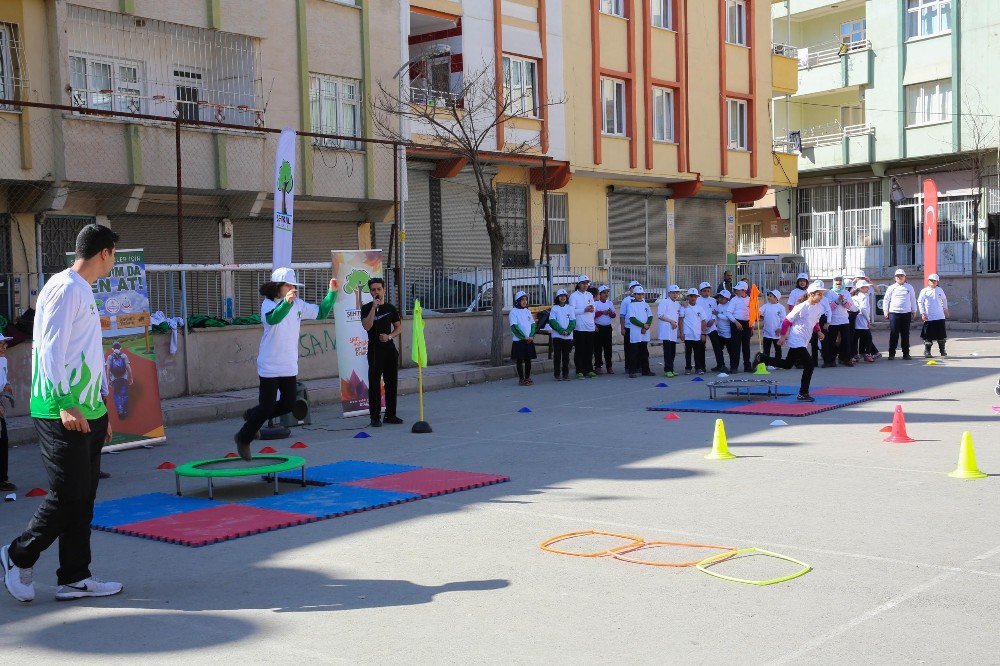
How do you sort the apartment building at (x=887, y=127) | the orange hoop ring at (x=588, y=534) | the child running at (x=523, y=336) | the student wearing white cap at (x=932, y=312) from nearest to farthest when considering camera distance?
the orange hoop ring at (x=588, y=534) < the child running at (x=523, y=336) < the student wearing white cap at (x=932, y=312) < the apartment building at (x=887, y=127)

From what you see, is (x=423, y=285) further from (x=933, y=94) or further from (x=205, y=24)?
(x=933, y=94)

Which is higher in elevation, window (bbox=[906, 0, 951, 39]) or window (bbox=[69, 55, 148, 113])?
window (bbox=[906, 0, 951, 39])

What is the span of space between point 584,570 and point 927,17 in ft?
129

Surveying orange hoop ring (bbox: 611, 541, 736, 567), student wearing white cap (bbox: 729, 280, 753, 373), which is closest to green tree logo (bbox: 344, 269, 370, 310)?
student wearing white cap (bbox: 729, 280, 753, 373)

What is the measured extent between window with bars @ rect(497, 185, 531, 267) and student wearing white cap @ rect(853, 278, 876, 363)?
9536 mm

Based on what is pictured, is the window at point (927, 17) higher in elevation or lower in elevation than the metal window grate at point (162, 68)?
higher

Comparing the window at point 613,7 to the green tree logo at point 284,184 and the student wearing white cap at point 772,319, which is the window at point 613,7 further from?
the green tree logo at point 284,184

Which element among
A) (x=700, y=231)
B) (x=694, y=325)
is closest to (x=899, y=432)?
(x=694, y=325)

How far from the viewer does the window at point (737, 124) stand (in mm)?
36375

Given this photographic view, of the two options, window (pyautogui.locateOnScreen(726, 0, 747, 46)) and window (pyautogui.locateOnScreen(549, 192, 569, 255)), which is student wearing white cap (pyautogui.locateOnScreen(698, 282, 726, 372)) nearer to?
window (pyautogui.locateOnScreen(549, 192, 569, 255))

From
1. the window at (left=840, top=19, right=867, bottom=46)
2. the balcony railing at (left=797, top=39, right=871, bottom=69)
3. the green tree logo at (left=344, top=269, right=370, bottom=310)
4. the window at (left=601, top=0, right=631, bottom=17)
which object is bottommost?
the green tree logo at (left=344, top=269, right=370, bottom=310)

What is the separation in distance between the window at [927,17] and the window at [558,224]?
60.1 feet

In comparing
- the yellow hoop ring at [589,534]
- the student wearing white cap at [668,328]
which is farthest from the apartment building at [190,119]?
the yellow hoop ring at [589,534]

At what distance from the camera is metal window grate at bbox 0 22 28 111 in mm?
A: 19000
